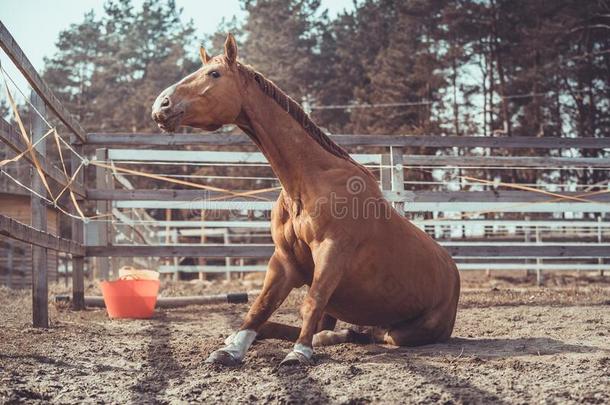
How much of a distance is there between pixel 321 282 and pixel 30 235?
195 cm

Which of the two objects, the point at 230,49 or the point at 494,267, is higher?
the point at 230,49

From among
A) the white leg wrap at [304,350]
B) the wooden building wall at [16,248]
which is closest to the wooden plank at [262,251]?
the white leg wrap at [304,350]

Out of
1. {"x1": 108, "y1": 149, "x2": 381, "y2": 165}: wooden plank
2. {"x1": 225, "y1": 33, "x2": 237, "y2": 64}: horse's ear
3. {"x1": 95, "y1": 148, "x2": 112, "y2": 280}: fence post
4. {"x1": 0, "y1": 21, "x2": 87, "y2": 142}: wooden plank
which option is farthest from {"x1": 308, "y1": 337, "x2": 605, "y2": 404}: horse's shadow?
{"x1": 95, "y1": 148, "x2": 112, "y2": 280}: fence post

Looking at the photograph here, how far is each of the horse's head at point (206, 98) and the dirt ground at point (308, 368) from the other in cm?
128

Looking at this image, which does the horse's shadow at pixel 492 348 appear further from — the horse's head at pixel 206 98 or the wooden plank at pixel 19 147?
the wooden plank at pixel 19 147

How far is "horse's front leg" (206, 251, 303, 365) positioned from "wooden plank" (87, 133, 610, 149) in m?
3.24

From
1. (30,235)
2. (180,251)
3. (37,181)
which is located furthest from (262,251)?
(30,235)

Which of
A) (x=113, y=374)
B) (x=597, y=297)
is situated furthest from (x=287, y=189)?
(x=597, y=297)

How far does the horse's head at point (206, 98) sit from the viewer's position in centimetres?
339

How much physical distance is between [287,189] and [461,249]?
389cm

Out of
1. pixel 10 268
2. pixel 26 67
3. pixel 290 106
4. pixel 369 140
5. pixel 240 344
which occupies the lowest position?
pixel 10 268

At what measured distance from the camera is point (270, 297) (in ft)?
11.8

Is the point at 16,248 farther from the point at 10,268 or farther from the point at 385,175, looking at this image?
the point at 385,175

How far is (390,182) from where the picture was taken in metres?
7.38
